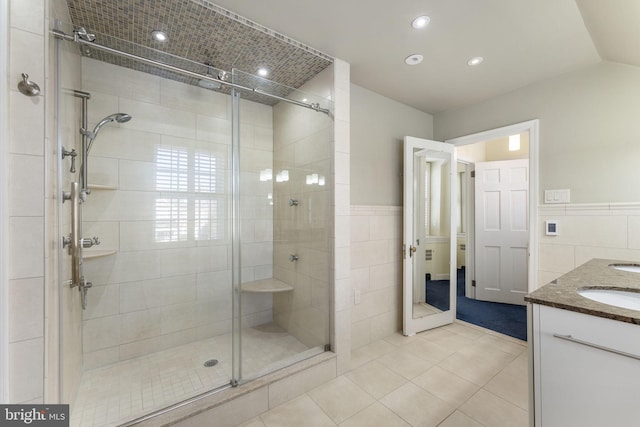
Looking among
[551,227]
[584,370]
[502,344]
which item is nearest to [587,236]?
[551,227]

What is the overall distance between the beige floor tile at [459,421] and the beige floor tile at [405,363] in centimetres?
40

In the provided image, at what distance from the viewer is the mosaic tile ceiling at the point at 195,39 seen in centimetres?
145

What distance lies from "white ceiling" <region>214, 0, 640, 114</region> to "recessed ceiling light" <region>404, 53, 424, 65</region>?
4 cm

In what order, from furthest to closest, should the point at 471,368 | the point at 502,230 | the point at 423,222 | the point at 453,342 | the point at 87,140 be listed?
the point at 502,230 < the point at 423,222 < the point at 453,342 < the point at 471,368 < the point at 87,140

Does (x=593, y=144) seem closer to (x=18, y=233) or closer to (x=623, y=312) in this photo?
(x=623, y=312)

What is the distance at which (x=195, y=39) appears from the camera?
1708mm

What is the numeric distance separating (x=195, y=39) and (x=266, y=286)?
6.83 ft

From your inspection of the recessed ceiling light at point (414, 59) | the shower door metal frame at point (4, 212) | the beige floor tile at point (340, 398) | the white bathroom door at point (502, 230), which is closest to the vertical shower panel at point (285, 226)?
the beige floor tile at point (340, 398)

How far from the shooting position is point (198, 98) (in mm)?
2314

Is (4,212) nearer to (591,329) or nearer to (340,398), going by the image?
(340,398)

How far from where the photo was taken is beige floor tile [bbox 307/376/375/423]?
160cm

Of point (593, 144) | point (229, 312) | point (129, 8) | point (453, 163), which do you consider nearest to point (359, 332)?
point (229, 312)

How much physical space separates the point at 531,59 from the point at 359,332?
8.93 feet

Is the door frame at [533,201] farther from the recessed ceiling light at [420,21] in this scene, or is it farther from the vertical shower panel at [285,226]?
the vertical shower panel at [285,226]
